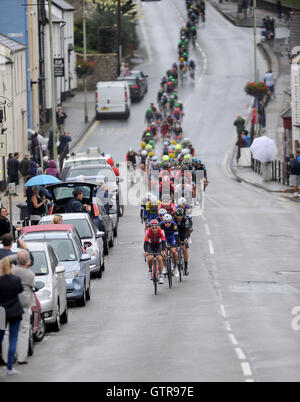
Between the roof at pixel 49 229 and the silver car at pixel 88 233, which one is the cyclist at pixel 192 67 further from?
the roof at pixel 49 229

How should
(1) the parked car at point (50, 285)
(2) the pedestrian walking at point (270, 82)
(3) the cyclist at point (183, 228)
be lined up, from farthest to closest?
(2) the pedestrian walking at point (270, 82) < (3) the cyclist at point (183, 228) < (1) the parked car at point (50, 285)

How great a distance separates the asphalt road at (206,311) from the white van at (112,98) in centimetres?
1790

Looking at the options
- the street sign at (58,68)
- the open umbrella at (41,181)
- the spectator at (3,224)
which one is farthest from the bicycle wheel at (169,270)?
the street sign at (58,68)

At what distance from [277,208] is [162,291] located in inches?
641

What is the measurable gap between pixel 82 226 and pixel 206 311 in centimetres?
571

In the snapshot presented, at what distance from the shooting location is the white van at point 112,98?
65625 mm

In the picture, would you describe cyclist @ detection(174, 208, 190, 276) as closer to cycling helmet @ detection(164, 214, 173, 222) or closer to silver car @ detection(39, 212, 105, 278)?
cycling helmet @ detection(164, 214, 173, 222)

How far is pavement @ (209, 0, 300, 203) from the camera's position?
163 feet

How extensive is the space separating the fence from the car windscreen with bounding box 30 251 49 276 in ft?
92.6

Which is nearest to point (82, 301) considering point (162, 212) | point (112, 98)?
point (162, 212)

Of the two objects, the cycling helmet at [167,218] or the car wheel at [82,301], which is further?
the cycling helmet at [167,218]

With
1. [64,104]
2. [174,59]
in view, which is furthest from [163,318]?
[174,59]

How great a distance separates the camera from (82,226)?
26172 millimetres

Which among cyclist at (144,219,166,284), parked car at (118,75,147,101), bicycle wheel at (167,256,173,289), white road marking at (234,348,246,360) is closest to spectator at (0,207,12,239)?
cyclist at (144,219,166,284)
